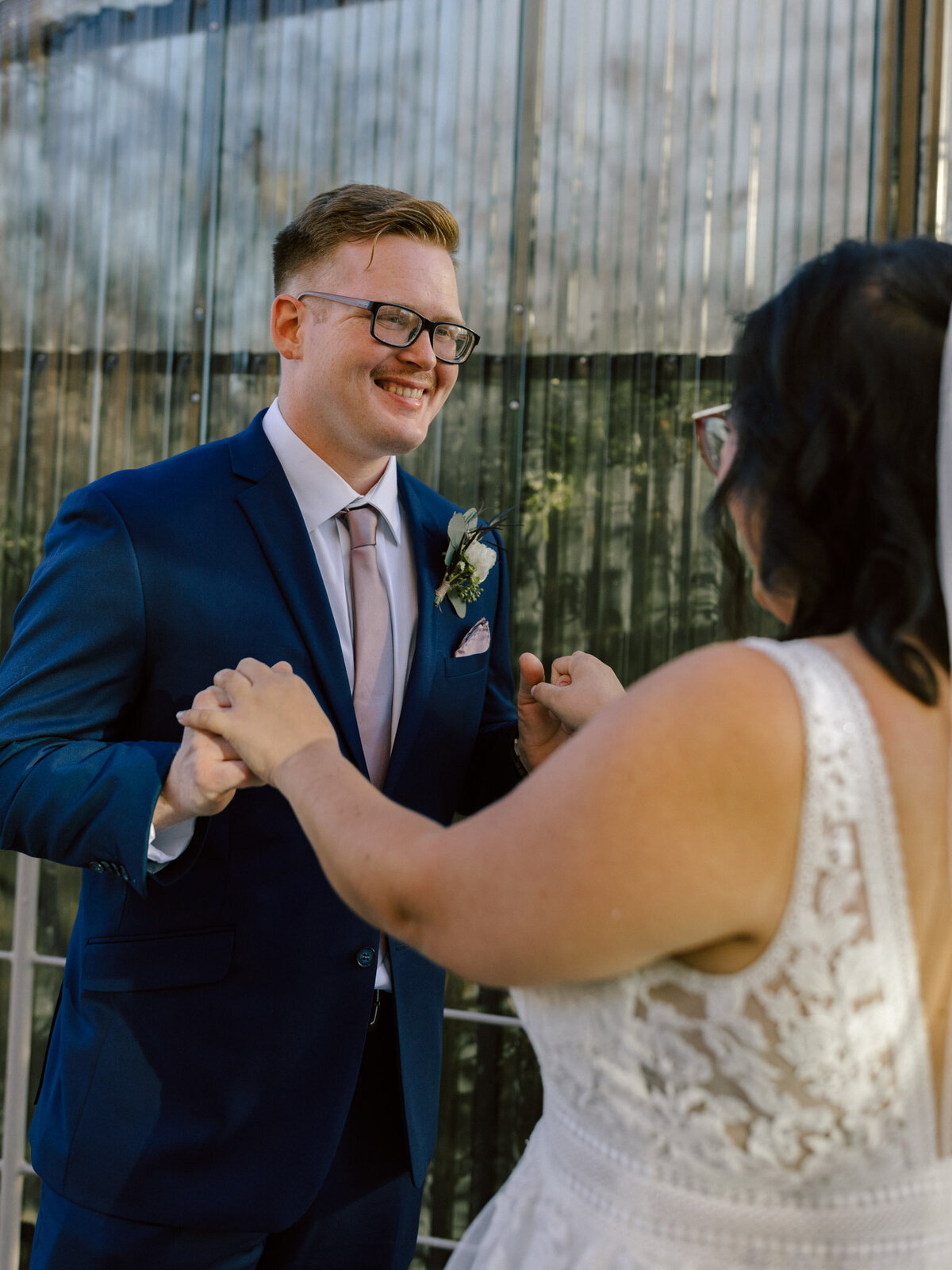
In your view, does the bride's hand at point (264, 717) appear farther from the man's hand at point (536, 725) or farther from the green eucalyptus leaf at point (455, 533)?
the green eucalyptus leaf at point (455, 533)

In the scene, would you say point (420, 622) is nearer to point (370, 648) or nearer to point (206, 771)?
point (370, 648)

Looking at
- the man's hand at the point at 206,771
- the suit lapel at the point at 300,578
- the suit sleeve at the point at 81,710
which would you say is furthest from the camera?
the suit lapel at the point at 300,578

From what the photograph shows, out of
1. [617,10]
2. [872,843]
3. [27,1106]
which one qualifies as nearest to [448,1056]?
[27,1106]

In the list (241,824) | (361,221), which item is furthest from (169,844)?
(361,221)

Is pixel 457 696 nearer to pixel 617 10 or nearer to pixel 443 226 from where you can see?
pixel 443 226

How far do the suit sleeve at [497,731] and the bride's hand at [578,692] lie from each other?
30 centimetres

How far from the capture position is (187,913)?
174 cm

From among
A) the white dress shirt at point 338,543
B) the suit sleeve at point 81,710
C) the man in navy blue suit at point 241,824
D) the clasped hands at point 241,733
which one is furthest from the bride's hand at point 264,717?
the white dress shirt at point 338,543

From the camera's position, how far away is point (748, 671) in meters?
0.96

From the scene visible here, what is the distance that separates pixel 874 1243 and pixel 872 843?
1.45 ft

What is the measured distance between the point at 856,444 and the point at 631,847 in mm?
442

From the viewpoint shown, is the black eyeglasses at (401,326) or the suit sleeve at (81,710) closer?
the suit sleeve at (81,710)

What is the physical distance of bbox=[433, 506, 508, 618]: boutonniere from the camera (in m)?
2.05

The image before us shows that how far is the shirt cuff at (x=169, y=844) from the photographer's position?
166 centimetres
